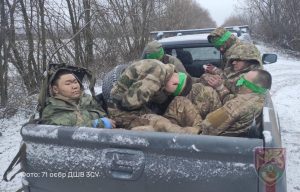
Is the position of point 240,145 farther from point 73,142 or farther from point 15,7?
point 15,7

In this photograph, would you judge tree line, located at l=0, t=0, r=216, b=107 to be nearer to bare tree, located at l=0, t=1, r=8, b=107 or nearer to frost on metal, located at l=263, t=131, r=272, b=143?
bare tree, located at l=0, t=1, r=8, b=107

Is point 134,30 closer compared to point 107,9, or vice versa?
point 107,9

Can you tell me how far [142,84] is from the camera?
3010 mm

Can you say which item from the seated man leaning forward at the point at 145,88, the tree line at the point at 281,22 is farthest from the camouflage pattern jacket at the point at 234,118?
the tree line at the point at 281,22

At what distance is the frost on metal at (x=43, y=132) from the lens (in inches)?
87.7

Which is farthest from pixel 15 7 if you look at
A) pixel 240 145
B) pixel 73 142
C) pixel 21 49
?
pixel 240 145

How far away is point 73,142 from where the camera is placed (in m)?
2.17

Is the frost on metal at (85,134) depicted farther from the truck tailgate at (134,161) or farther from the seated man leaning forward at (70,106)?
the seated man leaning forward at (70,106)

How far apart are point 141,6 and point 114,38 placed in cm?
228

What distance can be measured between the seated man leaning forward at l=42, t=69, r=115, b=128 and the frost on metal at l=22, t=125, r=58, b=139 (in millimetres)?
527

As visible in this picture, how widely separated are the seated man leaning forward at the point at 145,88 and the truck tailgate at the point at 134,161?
2.96ft

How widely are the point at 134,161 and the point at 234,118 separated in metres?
0.88

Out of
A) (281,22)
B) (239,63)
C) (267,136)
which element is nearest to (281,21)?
(281,22)

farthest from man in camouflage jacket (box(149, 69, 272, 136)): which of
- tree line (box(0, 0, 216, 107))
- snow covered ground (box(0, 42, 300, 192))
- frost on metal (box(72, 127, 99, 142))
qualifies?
tree line (box(0, 0, 216, 107))
